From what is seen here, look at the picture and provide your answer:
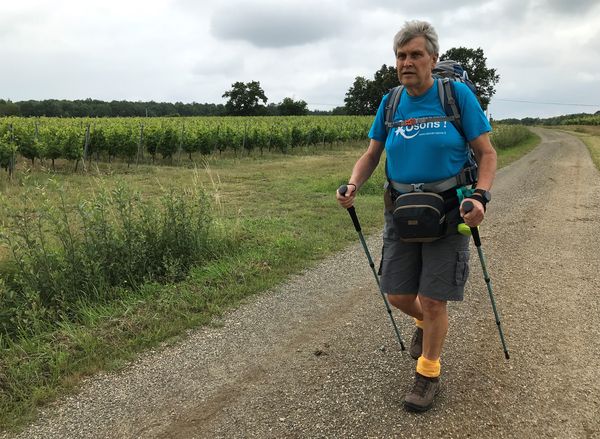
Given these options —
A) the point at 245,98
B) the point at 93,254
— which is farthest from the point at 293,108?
the point at 93,254

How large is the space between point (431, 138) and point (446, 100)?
0.25 metres

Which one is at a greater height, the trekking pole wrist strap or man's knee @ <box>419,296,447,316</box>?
the trekking pole wrist strap

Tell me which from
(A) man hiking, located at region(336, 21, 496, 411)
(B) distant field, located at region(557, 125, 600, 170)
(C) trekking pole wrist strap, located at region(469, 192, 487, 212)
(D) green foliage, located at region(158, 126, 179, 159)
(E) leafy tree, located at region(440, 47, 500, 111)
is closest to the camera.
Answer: (C) trekking pole wrist strap, located at region(469, 192, 487, 212)

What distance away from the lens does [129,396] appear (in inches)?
126

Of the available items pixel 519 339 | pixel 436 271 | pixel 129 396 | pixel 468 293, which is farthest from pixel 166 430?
pixel 468 293

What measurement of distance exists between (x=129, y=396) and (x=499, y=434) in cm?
241

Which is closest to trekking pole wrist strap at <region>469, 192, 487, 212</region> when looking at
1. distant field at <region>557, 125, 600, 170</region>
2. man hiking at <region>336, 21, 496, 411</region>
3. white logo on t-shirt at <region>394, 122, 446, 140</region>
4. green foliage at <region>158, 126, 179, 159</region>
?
man hiking at <region>336, 21, 496, 411</region>

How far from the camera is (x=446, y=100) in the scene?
275 cm

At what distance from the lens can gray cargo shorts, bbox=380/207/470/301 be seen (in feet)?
9.25

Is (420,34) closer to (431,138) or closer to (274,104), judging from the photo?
(431,138)

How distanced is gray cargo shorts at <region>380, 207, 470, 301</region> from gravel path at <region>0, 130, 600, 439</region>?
0.76 m

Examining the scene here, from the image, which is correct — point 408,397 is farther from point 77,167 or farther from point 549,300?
point 77,167

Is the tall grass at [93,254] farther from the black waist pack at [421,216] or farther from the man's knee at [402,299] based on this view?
the black waist pack at [421,216]

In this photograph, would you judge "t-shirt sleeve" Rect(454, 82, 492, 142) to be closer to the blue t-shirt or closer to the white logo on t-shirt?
the blue t-shirt
